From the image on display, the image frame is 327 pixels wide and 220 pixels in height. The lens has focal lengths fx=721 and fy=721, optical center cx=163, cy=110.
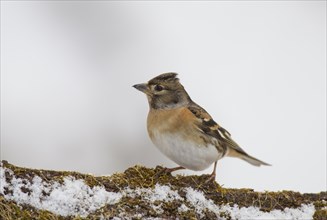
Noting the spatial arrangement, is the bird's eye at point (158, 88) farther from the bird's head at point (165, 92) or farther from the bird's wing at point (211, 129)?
the bird's wing at point (211, 129)

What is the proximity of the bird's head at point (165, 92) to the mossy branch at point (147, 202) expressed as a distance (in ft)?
4.62

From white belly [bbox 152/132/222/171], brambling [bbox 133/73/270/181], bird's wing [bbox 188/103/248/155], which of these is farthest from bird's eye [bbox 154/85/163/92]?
white belly [bbox 152/132/222/171]

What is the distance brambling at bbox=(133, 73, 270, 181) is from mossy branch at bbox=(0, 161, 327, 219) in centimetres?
80

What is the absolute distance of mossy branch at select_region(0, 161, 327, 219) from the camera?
15.8ft

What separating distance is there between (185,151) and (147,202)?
1.34m

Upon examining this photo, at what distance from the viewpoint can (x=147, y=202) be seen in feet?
16.7

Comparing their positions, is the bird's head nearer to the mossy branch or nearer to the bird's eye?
the bird's eye

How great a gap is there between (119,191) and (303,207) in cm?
137

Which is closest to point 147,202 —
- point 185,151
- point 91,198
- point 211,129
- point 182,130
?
point 91,198

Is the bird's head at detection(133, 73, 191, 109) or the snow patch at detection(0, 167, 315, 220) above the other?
the bird's head at detection(133, 73, 191, 109)

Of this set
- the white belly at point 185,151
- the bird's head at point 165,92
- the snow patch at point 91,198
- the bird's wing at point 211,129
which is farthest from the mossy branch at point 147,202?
the bird's head at point 165,92

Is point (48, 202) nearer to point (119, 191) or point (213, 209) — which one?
point (119, 191)

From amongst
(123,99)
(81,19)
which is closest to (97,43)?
(81,19)

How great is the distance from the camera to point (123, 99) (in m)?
14.7
